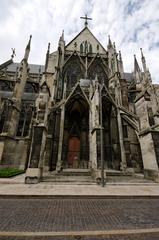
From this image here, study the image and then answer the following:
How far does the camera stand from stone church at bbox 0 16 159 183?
10.0 meters

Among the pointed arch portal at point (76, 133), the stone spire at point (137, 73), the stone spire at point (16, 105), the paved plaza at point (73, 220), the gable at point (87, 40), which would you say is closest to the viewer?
the paved plaza at point (73, 220)

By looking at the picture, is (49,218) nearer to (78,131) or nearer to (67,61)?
(78,131)

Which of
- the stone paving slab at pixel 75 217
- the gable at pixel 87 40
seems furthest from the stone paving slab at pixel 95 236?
the gable at pixel 87 40

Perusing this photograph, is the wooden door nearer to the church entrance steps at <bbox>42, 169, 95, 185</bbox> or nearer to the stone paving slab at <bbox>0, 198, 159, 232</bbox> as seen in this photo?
the church entrance steps at <bbox>42, 169, 95, 185</bbox>

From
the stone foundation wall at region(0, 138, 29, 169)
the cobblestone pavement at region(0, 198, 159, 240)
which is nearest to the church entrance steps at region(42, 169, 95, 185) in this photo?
the cobblestone pavement at region(0, 198, 159, 240)

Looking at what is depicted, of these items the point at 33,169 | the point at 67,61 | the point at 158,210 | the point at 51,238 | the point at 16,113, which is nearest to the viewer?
the point at 51,238

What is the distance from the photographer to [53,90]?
1655 cm

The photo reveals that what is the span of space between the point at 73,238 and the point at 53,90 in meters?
15.4

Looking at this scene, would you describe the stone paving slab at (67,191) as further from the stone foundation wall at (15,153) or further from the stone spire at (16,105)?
the stone spire at (16,105)

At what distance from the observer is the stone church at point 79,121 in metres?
10.0

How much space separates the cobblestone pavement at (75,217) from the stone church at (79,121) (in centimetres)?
389

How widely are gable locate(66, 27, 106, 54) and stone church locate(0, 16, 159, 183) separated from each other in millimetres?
718

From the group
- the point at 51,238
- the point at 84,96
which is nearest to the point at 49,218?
the point at 51,238

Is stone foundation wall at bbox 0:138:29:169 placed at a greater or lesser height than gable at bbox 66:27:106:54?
lesser
